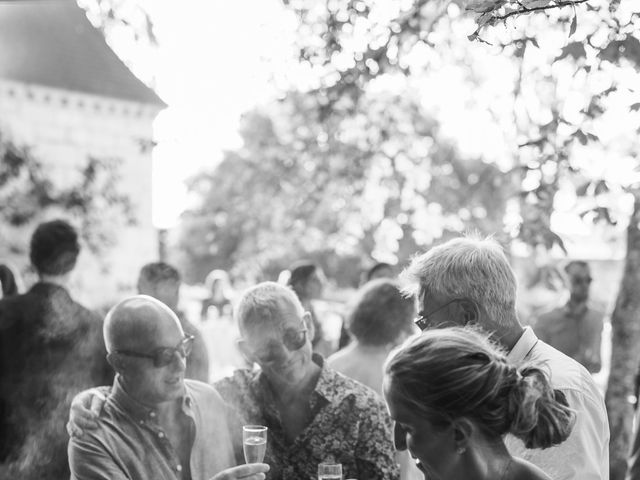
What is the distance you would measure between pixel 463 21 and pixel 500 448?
4403mm

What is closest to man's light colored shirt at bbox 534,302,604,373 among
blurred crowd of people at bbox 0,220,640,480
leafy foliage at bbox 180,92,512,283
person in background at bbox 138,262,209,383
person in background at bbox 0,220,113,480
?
leafy foliage at bbox 180,92,512,283

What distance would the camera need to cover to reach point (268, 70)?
19.7ft

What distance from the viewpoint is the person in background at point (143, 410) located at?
9.45ft

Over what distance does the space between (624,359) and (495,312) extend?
3772 mm

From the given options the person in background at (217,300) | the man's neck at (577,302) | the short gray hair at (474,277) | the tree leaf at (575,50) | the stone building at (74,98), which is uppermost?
the stone building at (74,98)

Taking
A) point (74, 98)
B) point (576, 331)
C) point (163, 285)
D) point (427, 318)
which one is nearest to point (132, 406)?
point (427, 318)

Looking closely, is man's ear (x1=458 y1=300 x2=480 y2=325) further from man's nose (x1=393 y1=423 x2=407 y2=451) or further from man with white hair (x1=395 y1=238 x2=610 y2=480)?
man's nose (x1=393 y1=423 x2=407 y2=451)

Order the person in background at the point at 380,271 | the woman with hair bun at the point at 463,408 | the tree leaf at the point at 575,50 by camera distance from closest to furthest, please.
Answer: the woman with hair bun at the point at 463,408 → the tree leaf at the point at 575,50 → the person in background at the point at 380,271

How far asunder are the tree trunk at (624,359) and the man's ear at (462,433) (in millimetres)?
4490

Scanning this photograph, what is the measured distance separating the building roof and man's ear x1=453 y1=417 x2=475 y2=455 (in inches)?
914

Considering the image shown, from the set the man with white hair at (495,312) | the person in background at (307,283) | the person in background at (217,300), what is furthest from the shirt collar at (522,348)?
the person in background at (217,300)

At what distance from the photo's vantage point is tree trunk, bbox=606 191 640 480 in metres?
5.86

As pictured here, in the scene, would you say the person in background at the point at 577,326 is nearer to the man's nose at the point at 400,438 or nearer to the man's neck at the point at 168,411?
the man's neck at the point at 168,411

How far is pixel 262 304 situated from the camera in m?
3.35
